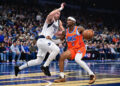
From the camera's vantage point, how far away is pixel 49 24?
9727 millimetres

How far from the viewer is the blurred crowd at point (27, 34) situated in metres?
21.2

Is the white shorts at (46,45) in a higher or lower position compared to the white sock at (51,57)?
higher

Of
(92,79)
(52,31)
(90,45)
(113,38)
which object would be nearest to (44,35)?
(52,31)

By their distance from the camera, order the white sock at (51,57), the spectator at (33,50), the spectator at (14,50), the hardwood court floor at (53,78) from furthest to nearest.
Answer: the spectator at (33,50)
the spectator at (14,50)
the white sock at (51,57)
the hardwood court floor at (53,78)

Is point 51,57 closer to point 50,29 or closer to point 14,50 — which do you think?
point 50,29

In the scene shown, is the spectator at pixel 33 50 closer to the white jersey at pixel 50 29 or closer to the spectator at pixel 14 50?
the spectator at pixel 14 50

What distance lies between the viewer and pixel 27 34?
23156 mm

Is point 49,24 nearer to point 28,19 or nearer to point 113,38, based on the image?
point 28,19

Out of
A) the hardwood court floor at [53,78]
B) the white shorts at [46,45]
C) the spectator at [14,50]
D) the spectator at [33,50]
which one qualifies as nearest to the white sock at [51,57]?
the white shorts at [46,45]

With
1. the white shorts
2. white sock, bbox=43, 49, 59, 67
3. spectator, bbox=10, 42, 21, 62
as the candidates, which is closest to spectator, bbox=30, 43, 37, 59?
spectator, bbox=10, 42, 21, 62

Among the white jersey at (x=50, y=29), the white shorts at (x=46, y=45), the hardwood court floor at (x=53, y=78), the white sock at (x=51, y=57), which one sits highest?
the white jersey at (x=50, y=29)

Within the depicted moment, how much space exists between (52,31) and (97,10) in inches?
1362

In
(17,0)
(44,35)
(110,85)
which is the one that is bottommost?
(110,85)

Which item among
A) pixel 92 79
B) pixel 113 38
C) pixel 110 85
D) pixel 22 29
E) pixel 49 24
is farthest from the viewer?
pixel 113 38
